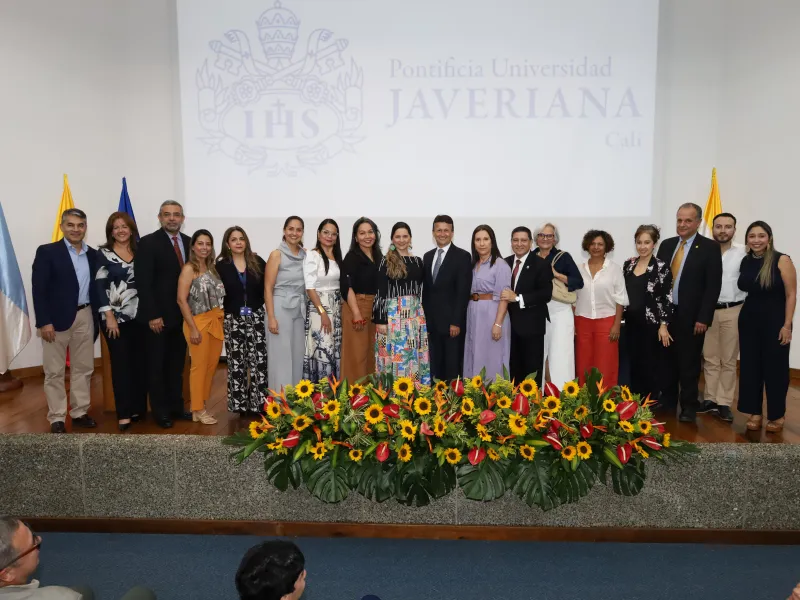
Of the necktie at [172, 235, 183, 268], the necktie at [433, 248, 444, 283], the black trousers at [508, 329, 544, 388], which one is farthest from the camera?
the black trousers at [508, 329, 544, 388]

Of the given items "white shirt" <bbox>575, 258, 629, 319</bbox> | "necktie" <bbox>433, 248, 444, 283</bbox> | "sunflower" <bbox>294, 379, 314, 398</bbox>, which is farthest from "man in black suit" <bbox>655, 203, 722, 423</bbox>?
"sunflower" <bbox>294, 379, 314, 398</bbox>

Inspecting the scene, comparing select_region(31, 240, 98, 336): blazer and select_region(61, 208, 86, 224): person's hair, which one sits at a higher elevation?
select_region(61, 208, 86, 224): person's hair

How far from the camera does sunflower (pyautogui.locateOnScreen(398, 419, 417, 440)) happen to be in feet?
7.31

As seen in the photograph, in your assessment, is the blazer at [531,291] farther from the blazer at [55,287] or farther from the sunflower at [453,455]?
the blazer at [55,287]

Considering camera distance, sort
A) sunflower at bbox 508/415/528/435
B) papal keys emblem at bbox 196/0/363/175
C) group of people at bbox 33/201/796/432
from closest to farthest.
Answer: sunflower at bbox 508/415/528/435
group of people at bbox 33/201/796/432
papal keys emblem at bbox 196/0/363/175

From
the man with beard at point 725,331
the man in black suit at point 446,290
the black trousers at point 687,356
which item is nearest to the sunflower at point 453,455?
the man in black suit at point 446,290

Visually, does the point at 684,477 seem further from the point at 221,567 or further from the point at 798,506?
the point at 221,567

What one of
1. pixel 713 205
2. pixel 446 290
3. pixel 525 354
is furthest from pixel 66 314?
pixel 713 205

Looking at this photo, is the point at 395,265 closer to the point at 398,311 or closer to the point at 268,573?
the point at 398,311

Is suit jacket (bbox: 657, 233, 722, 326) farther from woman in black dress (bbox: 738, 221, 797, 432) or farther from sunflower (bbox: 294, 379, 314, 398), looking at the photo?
sunflower (bbox: 294, 379, 314, 398)

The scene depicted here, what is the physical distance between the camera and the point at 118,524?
2.74 meters

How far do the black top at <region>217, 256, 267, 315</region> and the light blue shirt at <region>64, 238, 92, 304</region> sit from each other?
29.8 inches

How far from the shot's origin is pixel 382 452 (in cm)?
224

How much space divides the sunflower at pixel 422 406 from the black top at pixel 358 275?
1.43 meters
